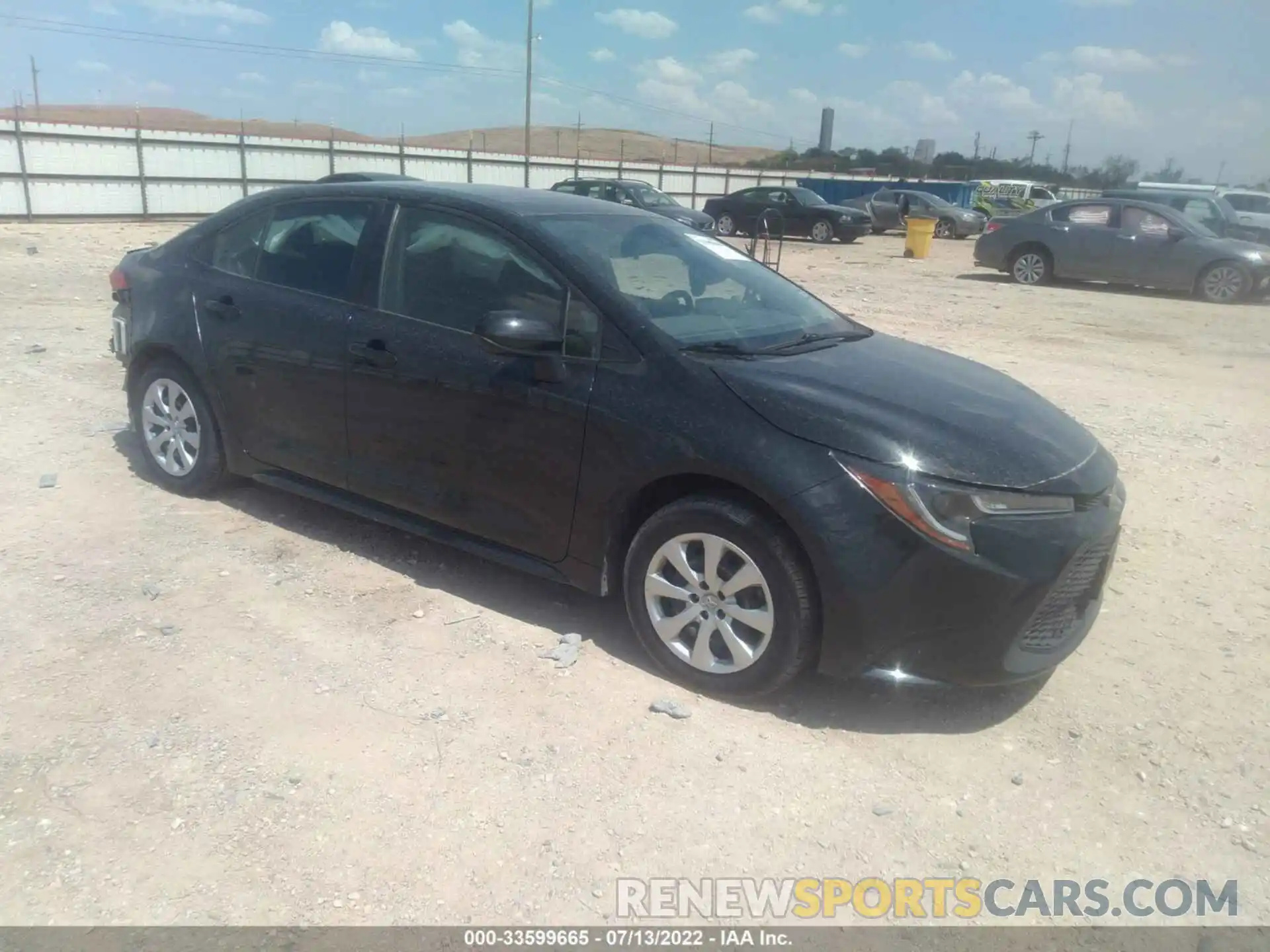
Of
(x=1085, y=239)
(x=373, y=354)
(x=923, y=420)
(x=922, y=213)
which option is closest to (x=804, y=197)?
(x=922, y=213)

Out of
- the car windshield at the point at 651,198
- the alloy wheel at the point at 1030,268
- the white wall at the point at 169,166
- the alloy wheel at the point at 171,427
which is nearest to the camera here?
the alloy wheel at the point at 171,427

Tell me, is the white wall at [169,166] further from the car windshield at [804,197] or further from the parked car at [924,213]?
the parked car at [924,213]

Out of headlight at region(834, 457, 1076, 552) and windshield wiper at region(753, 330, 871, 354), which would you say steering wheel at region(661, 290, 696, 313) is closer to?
windshield wiper at region(753, 330, 871, 354)

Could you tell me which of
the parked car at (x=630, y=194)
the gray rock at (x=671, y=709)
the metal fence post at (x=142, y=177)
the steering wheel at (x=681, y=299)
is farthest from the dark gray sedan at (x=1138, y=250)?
the metal fence post at (x=142, y=177)

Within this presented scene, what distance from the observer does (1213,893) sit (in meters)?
2.73

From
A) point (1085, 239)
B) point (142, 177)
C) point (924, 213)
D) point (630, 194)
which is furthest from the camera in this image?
point (924, 213)

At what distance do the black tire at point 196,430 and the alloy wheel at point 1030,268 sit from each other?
52.9 feet

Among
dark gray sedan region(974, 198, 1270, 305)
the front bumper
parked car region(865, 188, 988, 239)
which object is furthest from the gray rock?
parked car region(865, 188, 988, 239)

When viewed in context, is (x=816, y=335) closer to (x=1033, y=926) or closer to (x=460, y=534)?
(x=460, y=534)

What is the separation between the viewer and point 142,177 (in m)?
25.1

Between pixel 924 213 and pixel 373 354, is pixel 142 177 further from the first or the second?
pixel 373 354

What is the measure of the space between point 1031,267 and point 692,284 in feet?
51.2

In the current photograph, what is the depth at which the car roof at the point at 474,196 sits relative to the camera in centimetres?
415

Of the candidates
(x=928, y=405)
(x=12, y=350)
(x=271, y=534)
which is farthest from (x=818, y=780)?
(x=12, y=350)
